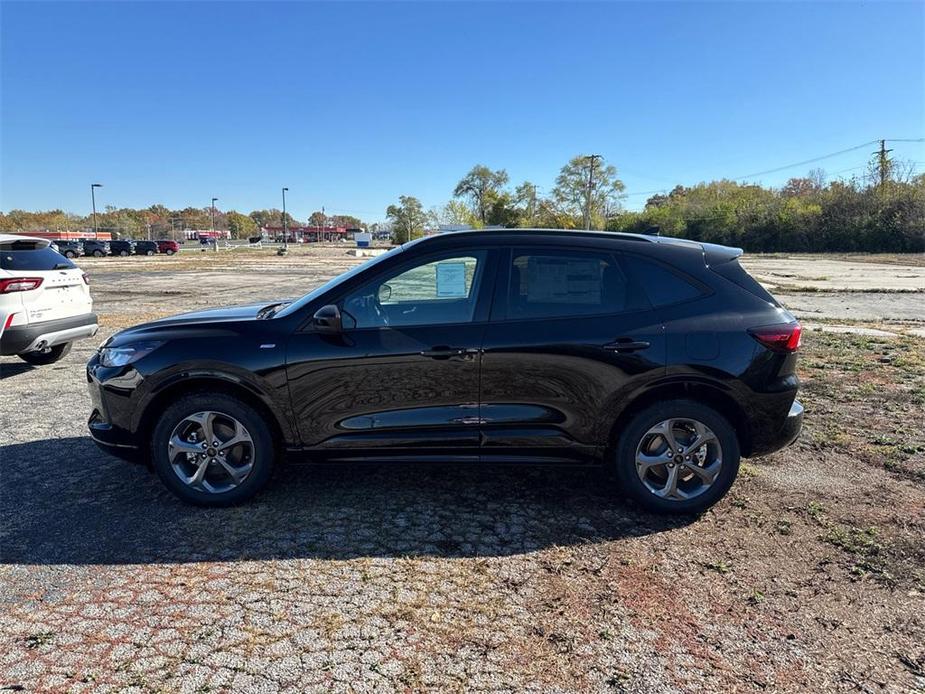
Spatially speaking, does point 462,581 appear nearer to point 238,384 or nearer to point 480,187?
point 238,384

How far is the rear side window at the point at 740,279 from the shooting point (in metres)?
3.81

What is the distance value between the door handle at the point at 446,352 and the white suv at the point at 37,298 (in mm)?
5622

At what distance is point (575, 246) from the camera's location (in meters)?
3.87

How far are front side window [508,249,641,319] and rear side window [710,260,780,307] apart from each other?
0.60 meters

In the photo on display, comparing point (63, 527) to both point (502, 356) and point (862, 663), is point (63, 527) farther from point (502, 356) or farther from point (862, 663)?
point (862, 663)

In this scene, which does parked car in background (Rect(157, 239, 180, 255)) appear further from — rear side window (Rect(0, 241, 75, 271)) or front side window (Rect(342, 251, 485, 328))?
front side window (Rect(342, 251, 485, 328))

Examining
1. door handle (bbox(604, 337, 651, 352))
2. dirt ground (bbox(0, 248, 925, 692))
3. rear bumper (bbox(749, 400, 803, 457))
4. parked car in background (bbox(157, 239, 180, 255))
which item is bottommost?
dirt ground (bbox(0, 248, 925, 692))

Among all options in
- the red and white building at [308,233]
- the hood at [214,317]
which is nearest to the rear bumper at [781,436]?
the hood at [214,317]

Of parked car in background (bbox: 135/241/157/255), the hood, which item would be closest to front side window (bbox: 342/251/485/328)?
the hood

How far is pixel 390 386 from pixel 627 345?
1.49 m

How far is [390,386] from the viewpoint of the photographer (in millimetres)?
3717

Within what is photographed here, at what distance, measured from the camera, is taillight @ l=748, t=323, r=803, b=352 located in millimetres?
3658

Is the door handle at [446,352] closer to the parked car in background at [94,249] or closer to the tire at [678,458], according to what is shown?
the tire at [678,458]

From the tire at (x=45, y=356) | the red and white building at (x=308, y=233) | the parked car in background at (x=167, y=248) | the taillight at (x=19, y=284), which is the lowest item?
the tire at (x=45, y=356)
